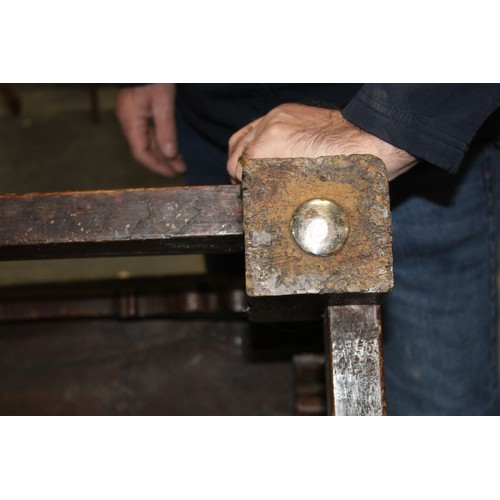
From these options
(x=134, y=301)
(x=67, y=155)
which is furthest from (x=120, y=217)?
(x=67, y=155)

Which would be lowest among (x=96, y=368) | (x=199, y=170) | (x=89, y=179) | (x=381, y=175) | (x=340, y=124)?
(x=96, y=368)

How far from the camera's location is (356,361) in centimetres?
65

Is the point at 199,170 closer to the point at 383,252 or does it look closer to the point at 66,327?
the point at 66,327

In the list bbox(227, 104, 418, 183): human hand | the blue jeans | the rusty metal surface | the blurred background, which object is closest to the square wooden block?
bbox(227, 104, 418, 183): human hand

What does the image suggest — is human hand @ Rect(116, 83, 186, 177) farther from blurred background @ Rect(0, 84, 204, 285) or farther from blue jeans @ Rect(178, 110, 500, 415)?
blurred background @ Rect(0, 84, 204, 285)

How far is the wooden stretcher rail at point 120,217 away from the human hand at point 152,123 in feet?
2.11

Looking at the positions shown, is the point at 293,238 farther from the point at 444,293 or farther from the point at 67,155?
the point at 67,155

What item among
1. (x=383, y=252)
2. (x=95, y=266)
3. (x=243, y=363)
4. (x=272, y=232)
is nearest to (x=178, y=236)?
(x=272, y=232)

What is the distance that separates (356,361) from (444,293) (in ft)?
1.73

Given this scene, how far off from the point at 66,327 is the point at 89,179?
1.37m

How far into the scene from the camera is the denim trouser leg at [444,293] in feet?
3.53

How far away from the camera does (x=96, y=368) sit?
123 cm

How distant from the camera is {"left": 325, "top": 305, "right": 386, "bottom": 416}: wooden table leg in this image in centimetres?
65

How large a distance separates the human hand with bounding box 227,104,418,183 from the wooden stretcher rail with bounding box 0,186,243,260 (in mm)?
127
